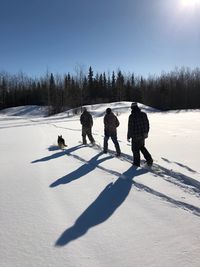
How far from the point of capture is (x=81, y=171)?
29.7 feet

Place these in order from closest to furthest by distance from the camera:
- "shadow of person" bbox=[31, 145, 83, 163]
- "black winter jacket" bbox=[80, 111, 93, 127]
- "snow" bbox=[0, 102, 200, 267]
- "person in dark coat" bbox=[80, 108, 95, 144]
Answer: "snow" bbox=[0, 102, 200, 267], "shadow of person" bbox=[31, 145, 83, 163], "person in dark coat" bbox=[80, 108, 95, 144], "black winter jacket" bbox=[80, 111, 93, 127]

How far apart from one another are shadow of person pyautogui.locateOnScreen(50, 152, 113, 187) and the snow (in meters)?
0.02

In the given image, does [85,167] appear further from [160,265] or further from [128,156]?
[160,265]

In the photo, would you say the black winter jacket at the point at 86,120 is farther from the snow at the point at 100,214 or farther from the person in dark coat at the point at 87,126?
the snow at the point at 100,214

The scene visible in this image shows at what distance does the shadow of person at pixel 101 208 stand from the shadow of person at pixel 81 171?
1145mm

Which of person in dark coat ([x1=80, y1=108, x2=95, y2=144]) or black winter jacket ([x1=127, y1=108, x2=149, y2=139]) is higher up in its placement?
black winter jacket ([x1=127, y1=108, x2=149, y2=139])

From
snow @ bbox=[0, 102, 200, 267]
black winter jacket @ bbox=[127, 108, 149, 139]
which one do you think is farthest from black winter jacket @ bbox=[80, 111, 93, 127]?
black winter jacket @ bbox=[127, 108, 149, 139]

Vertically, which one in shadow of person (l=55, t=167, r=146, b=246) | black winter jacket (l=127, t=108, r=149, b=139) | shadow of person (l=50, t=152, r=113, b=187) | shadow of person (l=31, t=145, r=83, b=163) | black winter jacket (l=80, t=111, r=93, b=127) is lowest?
shadow of person (l=31, t=145, r=83, b=163)

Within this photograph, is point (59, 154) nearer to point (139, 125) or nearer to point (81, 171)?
point (81, 171)

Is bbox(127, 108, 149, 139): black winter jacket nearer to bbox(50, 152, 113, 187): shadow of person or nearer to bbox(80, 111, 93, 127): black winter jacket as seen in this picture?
bbox(50, 152, 113, 187): shadow of person

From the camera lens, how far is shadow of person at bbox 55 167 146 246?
4.69m

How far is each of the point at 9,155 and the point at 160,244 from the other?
9277 mm

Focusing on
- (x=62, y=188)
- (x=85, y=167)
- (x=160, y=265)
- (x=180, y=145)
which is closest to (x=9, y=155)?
(x=85, y=167)

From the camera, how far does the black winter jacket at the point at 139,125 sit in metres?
9.35
